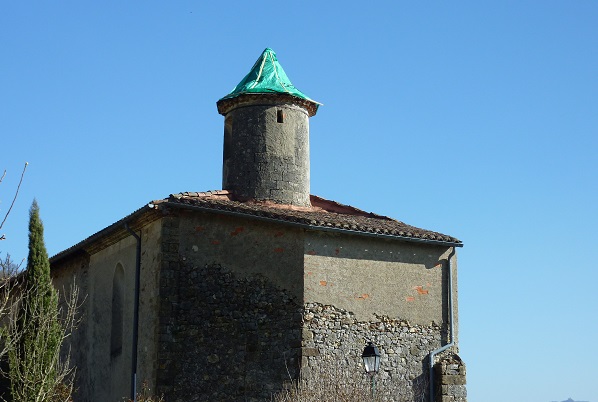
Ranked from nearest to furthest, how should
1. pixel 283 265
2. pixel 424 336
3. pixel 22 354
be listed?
pixel 22 354 → pixel 283 265 → pixel 424 336

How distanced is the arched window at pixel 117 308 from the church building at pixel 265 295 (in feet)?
0.10

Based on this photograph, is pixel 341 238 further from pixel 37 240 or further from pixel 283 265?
pixel 37 240

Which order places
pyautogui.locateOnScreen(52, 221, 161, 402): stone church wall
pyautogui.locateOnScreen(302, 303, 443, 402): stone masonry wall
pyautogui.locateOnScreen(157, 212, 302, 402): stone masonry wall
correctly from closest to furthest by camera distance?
pyautogui.locateOnScreen(157, 212, 302, 402): stone masonry wall
pyautogui.locateOnScreen(302, 303, 443, 402): stone masonry wall
pyautogui.locateOnScreen(52, 221, 161, 402): stone church wall

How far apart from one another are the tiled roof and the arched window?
10.1 ft

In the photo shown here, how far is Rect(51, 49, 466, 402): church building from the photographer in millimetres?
19656

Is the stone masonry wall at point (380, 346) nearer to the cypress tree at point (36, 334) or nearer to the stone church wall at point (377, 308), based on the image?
the stone church wall at point (377, 308)

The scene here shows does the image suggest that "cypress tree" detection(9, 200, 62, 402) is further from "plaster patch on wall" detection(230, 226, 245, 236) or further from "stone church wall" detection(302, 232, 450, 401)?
"stone church wall" detection(302, 232, 450, 401)

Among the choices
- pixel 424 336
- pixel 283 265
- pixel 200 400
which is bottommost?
pixel 200 400

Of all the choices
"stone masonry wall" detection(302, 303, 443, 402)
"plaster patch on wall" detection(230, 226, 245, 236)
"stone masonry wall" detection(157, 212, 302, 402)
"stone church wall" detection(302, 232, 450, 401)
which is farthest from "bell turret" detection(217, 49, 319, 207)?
"stone masonry wall" detection(302, 303, 443, 402)

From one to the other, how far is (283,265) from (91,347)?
21.2 feet

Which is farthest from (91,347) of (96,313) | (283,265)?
(283,265)

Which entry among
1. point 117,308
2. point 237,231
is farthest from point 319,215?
point 117,308

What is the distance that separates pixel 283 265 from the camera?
66.2ft

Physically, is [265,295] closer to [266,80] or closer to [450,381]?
[450,381]
